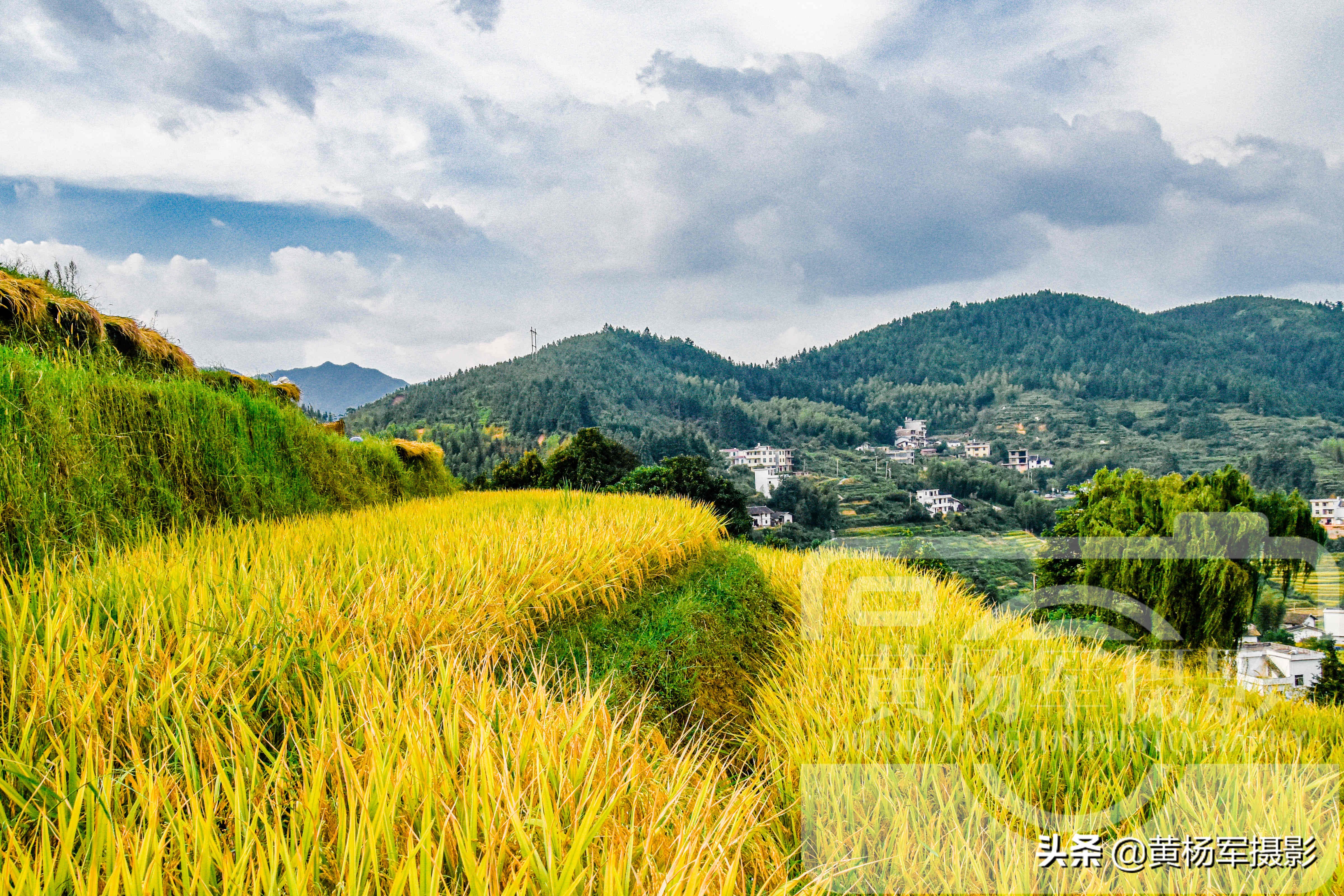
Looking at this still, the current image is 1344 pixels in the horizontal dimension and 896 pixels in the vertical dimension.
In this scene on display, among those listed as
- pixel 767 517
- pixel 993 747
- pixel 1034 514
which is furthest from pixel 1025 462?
pixel 993 747

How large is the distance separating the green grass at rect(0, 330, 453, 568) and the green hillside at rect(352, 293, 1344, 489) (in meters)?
34.1

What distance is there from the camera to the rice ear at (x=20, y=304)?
→ 4.40 metres

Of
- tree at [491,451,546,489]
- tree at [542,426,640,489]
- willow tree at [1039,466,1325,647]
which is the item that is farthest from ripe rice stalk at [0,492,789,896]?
tree at [491,451,546,489]

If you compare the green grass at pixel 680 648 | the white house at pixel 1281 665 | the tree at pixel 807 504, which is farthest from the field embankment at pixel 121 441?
the tree at pixel 807 504

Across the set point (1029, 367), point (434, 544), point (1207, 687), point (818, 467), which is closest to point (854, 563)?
point (1207, 687)

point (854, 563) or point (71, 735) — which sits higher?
point (71, 735)

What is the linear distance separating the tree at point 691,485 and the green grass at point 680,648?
7.16m

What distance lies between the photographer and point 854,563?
6883 mm

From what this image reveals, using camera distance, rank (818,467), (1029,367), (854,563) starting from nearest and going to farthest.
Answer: (854,563), (818,467), (1029,367)

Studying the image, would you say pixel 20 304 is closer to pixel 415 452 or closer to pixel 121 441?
pixel 121 441

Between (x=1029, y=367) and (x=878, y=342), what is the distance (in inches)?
978

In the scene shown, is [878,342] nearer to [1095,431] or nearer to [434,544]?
[1095,431]

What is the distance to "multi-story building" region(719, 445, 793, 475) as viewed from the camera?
2058 inches

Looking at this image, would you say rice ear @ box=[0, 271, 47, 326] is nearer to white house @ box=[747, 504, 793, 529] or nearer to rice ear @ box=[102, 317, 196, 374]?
rice ear @ box=[102, 317, 196, 374]
